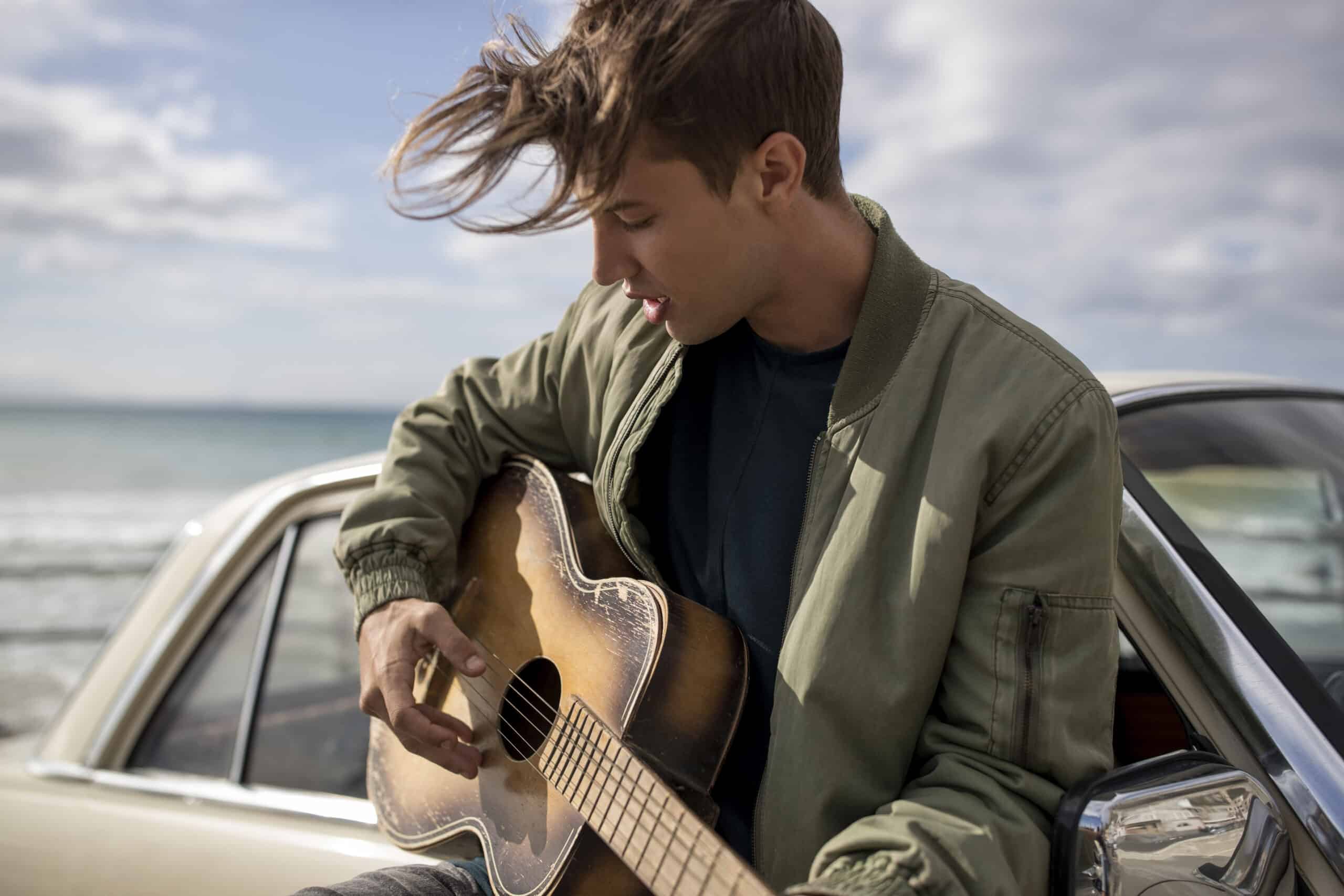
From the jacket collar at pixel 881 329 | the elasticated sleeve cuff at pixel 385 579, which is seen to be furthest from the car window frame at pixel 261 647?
the jacket collar at pixel 881 329

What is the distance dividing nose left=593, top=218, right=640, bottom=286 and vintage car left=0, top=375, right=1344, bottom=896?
0.89 metres

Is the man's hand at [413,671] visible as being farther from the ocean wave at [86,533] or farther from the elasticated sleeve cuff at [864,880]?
the ocean wave at [86,533]

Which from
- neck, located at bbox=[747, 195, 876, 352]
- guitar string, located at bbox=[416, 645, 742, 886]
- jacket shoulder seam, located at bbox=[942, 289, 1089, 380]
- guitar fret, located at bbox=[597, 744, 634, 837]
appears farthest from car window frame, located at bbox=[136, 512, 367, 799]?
jacket shoulder seam, located at bbox=[942, 289, 1089, 380]

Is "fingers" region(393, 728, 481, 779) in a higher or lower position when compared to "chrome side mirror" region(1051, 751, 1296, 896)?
lower

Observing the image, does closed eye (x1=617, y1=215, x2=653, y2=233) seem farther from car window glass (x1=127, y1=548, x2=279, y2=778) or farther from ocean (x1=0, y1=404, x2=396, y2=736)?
ocean (x1=0, y1=404, x2=396, y2=736)

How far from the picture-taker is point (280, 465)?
41344mm

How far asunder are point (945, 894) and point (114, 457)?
4709 centimetres

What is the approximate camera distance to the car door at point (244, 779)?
7.18 feet

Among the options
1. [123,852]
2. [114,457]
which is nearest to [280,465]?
[114,457]

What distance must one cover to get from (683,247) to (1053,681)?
30.9 inches

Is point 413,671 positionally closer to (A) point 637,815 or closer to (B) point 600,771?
(B) point 600,771

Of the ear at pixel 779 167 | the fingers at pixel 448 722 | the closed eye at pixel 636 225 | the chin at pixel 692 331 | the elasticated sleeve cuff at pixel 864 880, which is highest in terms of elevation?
the ear at pixel 779 167

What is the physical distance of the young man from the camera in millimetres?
1400

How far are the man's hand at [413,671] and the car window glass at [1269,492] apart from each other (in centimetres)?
122
